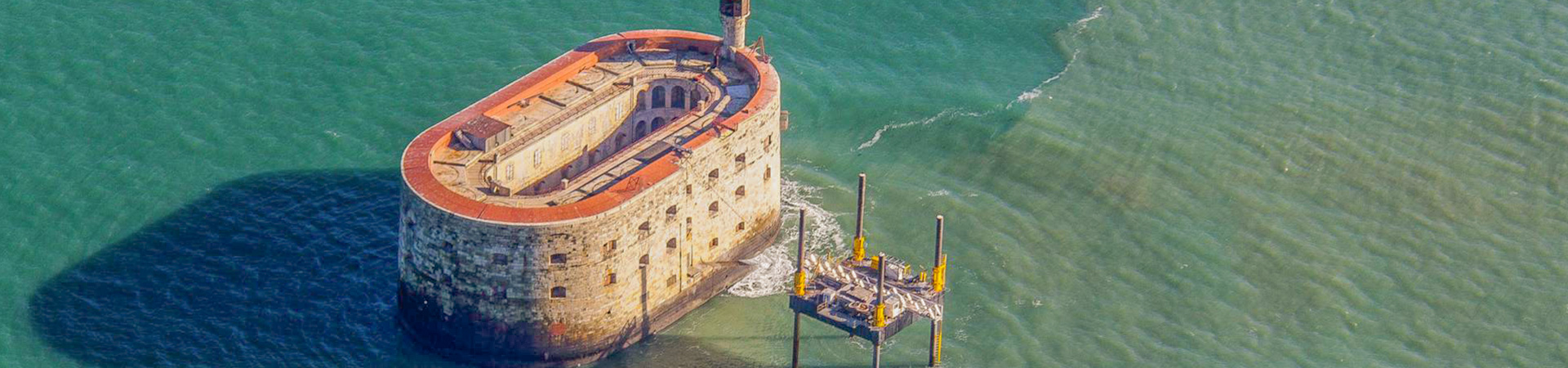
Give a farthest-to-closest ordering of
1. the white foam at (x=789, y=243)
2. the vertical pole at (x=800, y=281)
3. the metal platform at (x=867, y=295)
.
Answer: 1. the white foam at (x=789, y=243)
2. the metal platform at (x=867, y=295)
3. the vertical pole at (x=800, y=281)

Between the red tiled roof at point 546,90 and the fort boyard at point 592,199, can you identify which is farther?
the fort boyard at point 592,199

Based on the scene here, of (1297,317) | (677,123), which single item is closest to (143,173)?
(677,123)

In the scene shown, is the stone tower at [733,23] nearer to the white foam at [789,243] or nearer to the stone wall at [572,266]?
the stone wall at [572,266]

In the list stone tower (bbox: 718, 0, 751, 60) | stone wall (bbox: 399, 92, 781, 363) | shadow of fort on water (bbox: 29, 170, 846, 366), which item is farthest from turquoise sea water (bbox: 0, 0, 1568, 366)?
stone tower (bbox: 718, 0, 751, 60)

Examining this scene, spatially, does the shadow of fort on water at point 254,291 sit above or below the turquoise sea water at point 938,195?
below

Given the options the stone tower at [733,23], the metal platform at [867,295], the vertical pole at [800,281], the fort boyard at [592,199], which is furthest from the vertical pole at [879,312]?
the stone tower at [733,23]

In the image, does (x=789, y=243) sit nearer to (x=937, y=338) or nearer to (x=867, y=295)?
(x=937, y=338)

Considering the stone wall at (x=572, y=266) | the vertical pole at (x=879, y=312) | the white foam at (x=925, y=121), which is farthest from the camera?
the white foam at (x=925, y=121)
